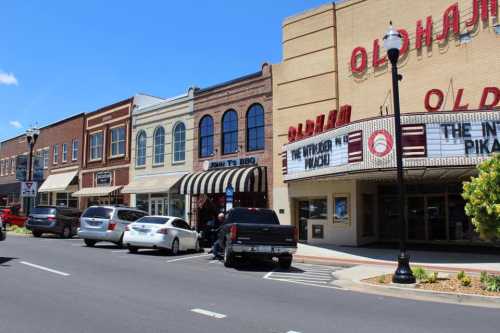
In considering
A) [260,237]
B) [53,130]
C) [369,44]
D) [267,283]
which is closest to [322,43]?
[369,44]

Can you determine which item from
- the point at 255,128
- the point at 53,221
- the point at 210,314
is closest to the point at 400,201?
the point at 210,314

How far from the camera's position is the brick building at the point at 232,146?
25.0m

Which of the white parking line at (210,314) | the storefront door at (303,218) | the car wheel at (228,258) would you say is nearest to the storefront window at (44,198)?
the storefront door at (303,218)

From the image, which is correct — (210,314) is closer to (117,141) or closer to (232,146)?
(232,146)

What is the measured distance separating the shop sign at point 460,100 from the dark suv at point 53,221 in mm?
19086

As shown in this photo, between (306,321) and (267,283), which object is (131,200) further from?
(306,321)

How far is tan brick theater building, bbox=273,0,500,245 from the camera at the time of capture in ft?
52.0

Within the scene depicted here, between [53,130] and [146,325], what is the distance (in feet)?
139

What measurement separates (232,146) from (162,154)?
6.72 m

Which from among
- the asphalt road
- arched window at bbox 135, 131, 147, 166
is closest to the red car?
arched window at bbox 135, 131, 147, 166

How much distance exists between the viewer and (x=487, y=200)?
10469 mm

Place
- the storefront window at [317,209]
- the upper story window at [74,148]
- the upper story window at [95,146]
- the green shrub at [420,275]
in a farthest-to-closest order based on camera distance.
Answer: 1. the upper story window at [74,148]
2. the upper story window at [95,146]
3. the storefront window at [317,209]
4. the green shrub at [420,275]

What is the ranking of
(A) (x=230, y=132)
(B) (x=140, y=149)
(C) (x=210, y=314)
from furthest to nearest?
(B) (x=140, y=149)
(A) (x=230, y=132)
(C) (x=210, y=314)

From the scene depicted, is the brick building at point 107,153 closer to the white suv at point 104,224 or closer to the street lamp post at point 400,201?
the white suv at point 104,224
